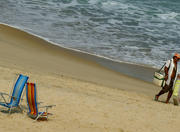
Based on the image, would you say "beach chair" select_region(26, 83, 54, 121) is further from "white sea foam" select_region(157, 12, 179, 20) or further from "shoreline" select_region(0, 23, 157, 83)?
"white sea foam" select_region(157, 12, 179, 20)

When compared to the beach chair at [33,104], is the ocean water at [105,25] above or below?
above

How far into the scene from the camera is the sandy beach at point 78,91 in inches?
253

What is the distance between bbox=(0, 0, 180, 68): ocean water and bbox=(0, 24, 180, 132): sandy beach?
1366 mm

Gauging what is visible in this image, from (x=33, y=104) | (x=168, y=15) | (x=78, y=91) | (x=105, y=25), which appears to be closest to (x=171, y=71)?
(x=78, y=91)

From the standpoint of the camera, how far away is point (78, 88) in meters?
9.05

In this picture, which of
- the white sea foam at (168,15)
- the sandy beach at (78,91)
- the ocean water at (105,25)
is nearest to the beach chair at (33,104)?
the sandy beach at (78,91)

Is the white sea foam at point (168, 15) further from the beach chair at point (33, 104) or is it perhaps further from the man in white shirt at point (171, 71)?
the beach chair at point (33, 104)

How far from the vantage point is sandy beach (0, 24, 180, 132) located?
642 centimetres

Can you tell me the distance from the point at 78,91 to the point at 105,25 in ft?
34.9

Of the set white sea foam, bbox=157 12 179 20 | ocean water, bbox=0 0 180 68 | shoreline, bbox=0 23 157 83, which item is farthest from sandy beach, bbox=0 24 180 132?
white sea foam, bbox=157 12 179 20

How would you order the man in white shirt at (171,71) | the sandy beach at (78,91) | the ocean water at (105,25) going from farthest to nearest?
the ocean water at (105,25)
the man in white shirt at (171,71)
the sandy beach at (78,91)

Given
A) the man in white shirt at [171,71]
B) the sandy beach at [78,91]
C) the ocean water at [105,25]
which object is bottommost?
the sandy beach at [78,91]

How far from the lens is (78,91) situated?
8.73 m

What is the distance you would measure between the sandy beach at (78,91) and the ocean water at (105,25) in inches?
53.8
